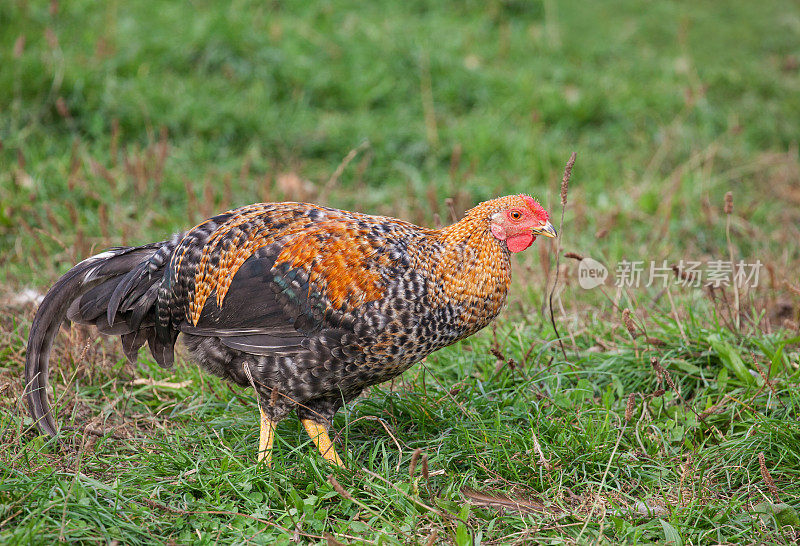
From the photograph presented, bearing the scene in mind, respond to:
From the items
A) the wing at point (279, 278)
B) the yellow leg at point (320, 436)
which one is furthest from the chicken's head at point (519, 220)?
the yellow leg at point (320, 436)

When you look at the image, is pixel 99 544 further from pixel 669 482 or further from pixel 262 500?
pixel 669 482

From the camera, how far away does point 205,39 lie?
7230mm

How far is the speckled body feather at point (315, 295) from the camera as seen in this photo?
3205mm

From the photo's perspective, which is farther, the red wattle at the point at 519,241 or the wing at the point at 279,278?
the red wattle at the point at 519,241

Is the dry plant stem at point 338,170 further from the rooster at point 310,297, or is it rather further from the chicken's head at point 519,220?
the chicken's head at point 519,220

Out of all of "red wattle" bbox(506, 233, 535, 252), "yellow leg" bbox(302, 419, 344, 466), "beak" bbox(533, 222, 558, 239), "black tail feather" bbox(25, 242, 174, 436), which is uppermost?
"beak" bbox(533, 222, 558, 239)

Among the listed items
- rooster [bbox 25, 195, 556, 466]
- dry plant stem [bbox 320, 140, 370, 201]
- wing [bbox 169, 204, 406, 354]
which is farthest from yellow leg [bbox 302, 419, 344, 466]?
dry plant stem [bbox 320, 140, 370, 201]

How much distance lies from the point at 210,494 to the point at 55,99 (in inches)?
168

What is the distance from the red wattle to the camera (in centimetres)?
335

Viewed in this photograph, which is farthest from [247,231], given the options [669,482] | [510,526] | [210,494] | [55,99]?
[55,99]

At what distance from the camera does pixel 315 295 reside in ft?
10.6

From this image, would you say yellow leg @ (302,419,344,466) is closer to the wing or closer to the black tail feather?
the wing

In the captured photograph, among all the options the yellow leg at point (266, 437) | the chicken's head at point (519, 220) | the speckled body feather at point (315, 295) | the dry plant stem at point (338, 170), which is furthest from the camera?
the dry plant stem at point (338, 170)

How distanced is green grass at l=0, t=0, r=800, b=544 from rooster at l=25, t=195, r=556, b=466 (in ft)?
0.79
